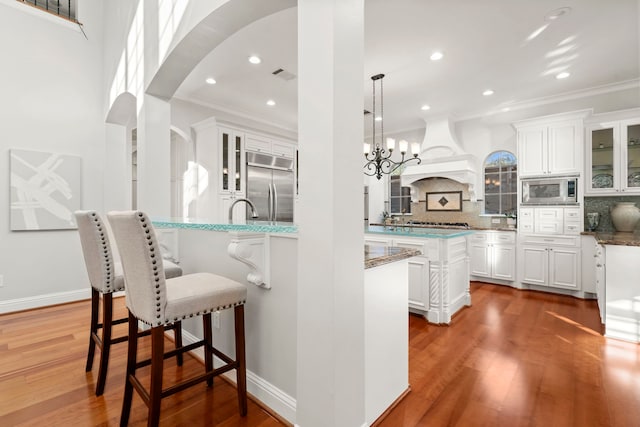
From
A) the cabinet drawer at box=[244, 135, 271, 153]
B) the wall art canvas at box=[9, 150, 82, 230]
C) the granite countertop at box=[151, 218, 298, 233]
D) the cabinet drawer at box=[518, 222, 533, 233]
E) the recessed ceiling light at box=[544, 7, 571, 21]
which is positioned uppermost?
the recessed ceiling light at box=[544, 7, 571, 21]

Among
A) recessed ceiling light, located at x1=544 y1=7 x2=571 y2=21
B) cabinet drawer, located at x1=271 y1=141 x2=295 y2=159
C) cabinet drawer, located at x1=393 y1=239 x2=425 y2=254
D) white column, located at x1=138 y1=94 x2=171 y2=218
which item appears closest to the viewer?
recessed ceiling light, located at x1=544 y1=7 x2=571 y2=21

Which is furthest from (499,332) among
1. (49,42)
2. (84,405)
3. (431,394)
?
(49,42)

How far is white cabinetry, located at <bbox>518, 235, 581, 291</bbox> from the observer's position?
4094 millimetres

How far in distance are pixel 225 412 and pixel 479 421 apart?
55.8 inches

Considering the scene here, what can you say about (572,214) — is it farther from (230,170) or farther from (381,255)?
(230,170)

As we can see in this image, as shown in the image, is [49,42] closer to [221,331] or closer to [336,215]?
[221,331]

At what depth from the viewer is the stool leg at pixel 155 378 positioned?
1.33 m

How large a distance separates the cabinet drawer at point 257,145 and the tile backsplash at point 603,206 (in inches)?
199

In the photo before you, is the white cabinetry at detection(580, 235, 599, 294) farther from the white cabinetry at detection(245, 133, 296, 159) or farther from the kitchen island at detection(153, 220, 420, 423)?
the white cabinetry at detection(245, 133, 296, 159)

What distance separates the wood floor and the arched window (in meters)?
2.59

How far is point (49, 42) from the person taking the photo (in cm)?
355

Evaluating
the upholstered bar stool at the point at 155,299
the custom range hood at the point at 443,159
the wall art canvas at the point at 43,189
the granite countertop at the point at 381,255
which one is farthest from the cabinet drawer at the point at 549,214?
the wall art canvas at the point at 43,189

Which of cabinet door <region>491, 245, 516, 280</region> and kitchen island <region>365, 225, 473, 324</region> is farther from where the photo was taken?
cabinet door <region>491, 245, 516, 280</region>

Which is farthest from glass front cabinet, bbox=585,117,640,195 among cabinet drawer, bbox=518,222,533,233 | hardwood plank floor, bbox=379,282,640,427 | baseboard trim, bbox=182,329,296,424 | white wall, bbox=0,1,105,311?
white wall, bbox=0,1,105,311
